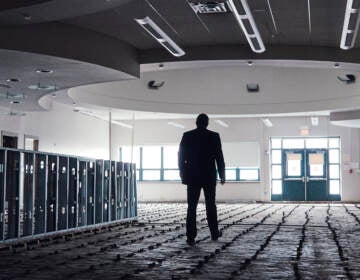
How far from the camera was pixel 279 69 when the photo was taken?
65.0ft

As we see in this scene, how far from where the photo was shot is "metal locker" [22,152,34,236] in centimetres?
855

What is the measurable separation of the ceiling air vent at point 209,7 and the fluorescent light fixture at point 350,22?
193 centimetres

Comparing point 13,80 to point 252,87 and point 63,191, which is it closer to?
point 63,191

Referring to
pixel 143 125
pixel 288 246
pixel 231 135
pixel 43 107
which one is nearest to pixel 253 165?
pixel 231 135

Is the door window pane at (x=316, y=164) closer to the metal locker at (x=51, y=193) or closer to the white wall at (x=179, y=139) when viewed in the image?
the white wall at (x=179, y=139)

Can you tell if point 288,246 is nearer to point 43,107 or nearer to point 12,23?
point 12,23

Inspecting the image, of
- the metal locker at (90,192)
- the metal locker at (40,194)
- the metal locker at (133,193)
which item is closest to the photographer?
the metal locker at (40,194)

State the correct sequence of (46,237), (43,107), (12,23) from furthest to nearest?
(43,107)
(46,237)
(12,23)

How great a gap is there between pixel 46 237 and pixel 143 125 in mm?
18126

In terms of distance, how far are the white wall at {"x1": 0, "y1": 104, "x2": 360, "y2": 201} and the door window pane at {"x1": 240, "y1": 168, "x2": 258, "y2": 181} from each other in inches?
11.7

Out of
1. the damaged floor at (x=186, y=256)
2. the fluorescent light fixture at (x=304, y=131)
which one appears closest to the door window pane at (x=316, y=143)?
the fluorescent light fixture at (x=304, y=131)

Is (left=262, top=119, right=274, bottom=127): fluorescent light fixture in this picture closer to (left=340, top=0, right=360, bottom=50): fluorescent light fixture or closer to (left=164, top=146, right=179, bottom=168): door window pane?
(left=164, top=146, right=179, bottom=168): door window pane

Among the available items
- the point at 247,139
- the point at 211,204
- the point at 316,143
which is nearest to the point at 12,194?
the point at 211,204

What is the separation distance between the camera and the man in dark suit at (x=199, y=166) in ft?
25.1
